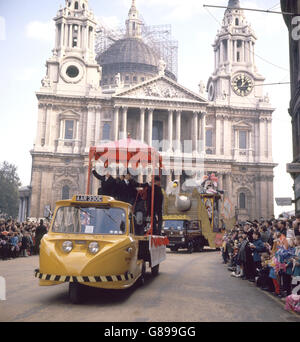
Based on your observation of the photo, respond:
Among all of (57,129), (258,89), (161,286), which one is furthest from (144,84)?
(161,286)

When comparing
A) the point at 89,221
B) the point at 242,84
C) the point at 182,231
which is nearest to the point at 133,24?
the point at 242,84

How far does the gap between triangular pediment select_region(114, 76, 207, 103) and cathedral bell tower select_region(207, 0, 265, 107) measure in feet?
15.1

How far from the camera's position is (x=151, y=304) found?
7.57 meters

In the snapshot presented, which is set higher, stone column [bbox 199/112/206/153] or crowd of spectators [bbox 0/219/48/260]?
stone column [bbox 199/112/206/153]

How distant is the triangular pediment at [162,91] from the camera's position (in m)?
48.1

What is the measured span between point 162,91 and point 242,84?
11756mm

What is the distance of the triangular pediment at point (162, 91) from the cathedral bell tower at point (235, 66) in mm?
4618

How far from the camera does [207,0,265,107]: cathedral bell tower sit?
170 ft

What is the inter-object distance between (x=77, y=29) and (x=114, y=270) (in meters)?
50.2

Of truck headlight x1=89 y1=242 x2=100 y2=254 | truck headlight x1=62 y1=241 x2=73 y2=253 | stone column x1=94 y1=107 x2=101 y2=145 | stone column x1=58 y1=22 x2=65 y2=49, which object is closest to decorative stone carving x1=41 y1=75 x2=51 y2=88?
stone column x1=58 y1=22 x2=65 y2=49

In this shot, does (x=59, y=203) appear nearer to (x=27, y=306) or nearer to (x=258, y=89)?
(x=27, y=306)

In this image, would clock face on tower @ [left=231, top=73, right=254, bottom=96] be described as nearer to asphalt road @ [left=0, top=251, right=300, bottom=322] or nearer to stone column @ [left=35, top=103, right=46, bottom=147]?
stone column @ [left=35, top=103, right=46, bottom=147]

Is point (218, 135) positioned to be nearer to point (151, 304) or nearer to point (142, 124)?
point (142, 124)

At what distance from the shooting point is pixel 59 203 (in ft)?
27.8
